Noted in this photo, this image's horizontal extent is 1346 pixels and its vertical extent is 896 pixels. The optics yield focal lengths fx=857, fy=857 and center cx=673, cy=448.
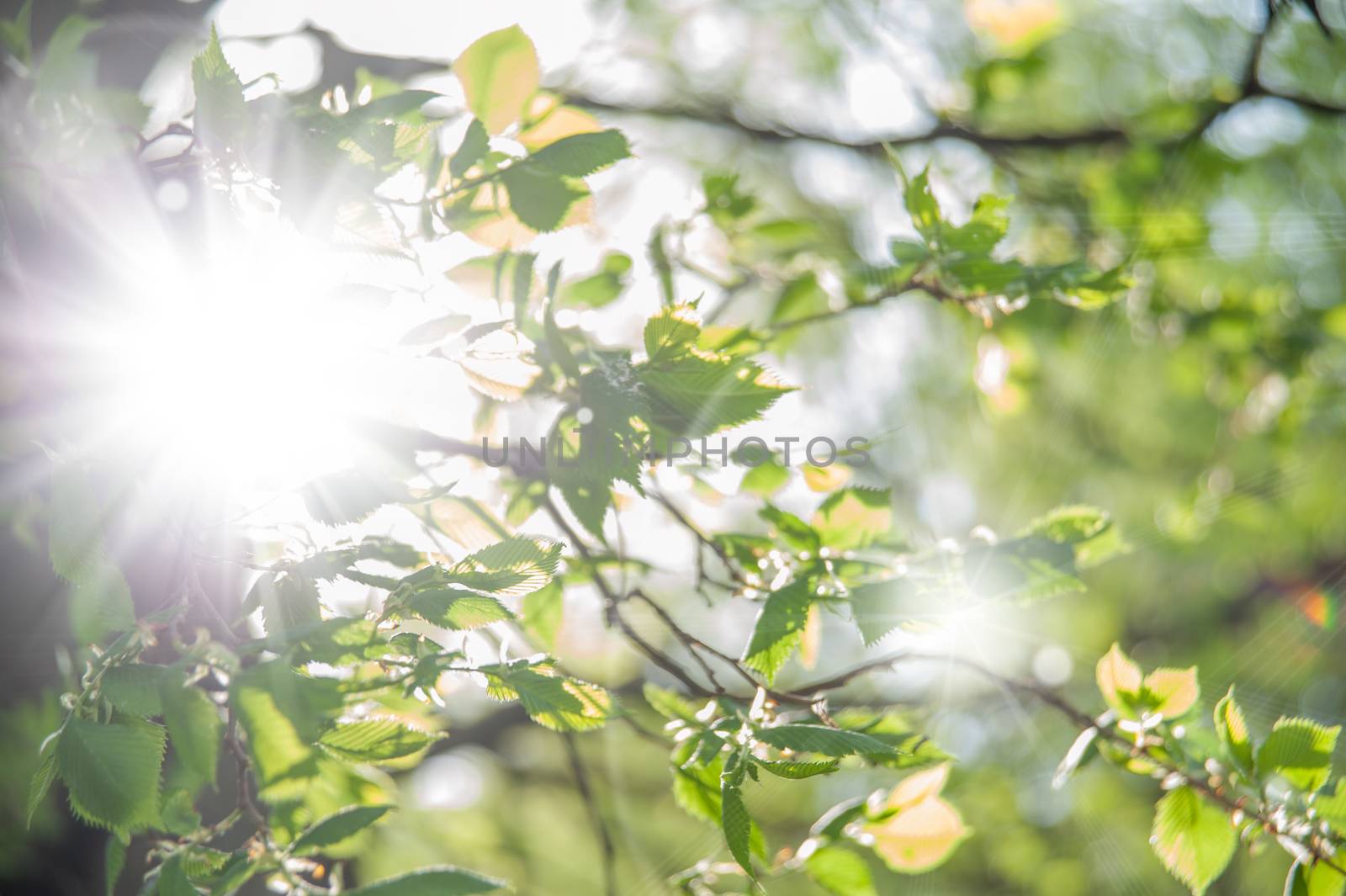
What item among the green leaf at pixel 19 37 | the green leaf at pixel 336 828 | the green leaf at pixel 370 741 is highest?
the green leaf at pixel 19 37

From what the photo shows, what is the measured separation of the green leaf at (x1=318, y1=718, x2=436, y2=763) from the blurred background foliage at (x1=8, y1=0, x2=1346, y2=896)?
0.73m

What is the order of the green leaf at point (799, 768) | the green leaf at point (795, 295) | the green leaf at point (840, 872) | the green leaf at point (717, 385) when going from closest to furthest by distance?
the green leaf at point (799, 768)
the green leaf at point (717, 385)
the green leaf at point (840, 872)
the green leaf at point (795, 295)

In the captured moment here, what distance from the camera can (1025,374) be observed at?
5.78ft

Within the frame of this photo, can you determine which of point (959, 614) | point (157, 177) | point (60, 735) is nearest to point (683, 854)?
point (959, 614)

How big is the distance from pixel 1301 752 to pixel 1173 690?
0.34 feet

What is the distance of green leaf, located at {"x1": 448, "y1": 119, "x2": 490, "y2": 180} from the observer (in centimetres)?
74

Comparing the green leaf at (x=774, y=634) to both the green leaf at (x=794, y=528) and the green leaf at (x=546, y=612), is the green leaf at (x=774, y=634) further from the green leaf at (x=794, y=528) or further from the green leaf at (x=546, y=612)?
the green leaf at (x=546, y=612)

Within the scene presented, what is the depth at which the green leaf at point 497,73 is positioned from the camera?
2.57 feet

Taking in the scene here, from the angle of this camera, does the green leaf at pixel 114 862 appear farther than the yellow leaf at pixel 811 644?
No

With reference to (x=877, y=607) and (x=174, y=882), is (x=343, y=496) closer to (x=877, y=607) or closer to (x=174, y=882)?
(x=174, y=882)

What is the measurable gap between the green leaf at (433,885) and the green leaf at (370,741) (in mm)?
115

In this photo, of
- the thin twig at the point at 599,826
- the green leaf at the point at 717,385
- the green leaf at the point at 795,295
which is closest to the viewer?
the green leaf at the point at 717,385

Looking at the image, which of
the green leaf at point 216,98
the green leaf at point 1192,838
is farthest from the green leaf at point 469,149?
the green leaf at point 1192,838

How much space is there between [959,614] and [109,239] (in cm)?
95
